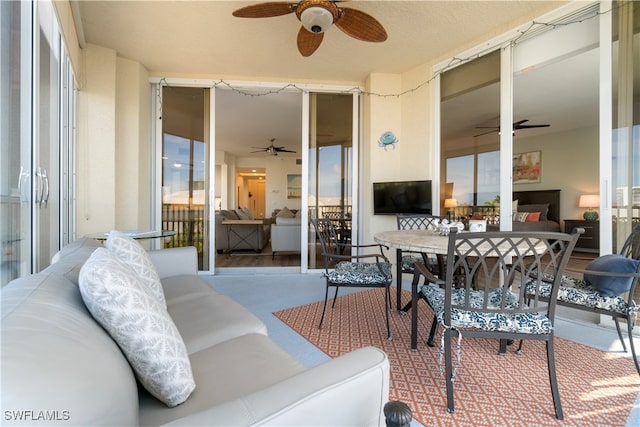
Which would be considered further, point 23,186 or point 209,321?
point 23,186

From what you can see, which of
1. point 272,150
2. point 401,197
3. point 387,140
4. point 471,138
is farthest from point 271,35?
point 471,138

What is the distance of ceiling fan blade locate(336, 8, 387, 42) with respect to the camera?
235 centimetres

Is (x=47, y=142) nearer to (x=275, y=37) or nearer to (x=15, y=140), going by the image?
(x=15, y=140)

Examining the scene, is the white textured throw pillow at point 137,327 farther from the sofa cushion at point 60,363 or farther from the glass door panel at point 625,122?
the glass door panel at point 625,122

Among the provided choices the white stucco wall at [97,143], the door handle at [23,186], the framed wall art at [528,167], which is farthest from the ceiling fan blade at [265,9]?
the framed wall art at [528,167]

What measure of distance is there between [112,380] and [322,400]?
1.42 ft

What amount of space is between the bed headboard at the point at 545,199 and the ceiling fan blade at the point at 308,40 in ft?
22.9

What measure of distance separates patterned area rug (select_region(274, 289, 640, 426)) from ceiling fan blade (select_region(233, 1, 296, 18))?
2.59m

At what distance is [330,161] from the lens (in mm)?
4582

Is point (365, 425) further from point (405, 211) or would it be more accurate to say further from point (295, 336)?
point (405, 211)

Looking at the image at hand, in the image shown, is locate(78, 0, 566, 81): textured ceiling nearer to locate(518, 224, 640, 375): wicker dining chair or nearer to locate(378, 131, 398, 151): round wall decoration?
locate(378, 131, 398, 151): round wall decoration

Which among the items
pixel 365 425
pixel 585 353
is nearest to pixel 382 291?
pixel 585 353

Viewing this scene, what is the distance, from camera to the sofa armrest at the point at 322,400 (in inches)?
20.6

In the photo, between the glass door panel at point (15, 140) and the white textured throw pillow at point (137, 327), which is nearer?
the white textured throw pillow at point (137, 327)
